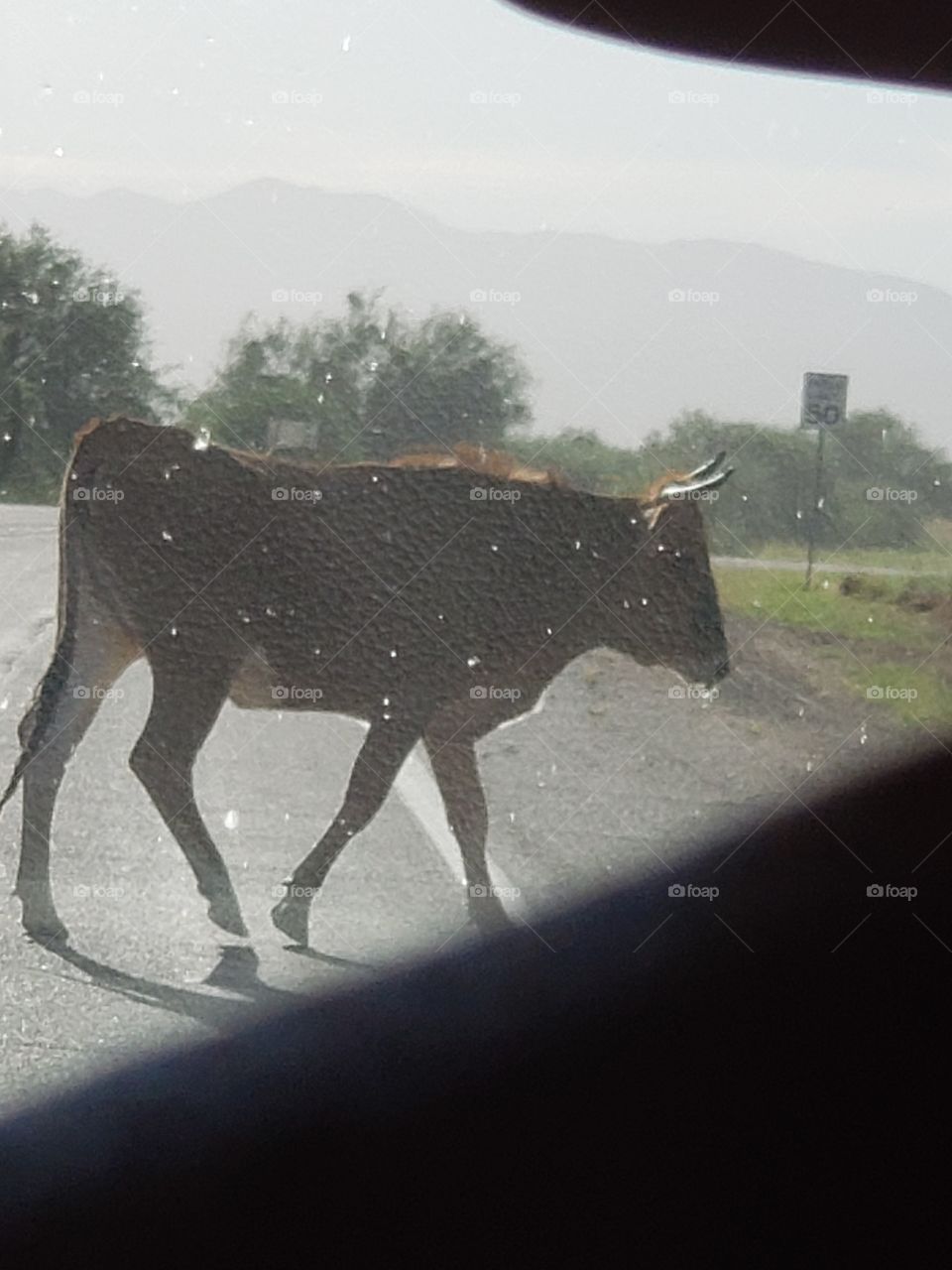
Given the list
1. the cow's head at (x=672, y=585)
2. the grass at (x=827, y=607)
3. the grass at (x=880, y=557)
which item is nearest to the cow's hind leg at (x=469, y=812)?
the cow's head at (x=672, y=585)

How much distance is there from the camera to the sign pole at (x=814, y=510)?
13.2ft

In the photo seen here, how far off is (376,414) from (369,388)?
0.05 metres

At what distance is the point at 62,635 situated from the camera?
13.2 feet

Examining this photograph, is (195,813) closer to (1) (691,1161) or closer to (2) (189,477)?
(2) (189,477)

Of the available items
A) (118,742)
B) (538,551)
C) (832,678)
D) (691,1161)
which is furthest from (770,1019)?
(118,742)

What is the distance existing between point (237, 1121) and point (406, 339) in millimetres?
1574

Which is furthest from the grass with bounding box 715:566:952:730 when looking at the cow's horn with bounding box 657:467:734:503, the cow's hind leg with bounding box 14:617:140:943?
the cow's hind leg with bounding box 14:617:140:943

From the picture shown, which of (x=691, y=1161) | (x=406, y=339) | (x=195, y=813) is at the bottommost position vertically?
(x=691, y=1161)

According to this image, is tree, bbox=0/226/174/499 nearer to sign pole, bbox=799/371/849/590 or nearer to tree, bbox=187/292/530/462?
tree, bbox=187/292/530/462

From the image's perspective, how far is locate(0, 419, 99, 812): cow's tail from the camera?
3994 millimetres

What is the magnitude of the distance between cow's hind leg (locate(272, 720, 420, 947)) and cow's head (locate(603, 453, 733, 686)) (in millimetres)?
491

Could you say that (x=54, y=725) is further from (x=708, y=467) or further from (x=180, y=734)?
(x=708, y=467)

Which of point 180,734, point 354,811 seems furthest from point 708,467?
point 180,734

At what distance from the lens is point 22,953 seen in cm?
400
